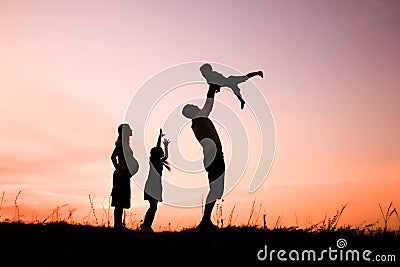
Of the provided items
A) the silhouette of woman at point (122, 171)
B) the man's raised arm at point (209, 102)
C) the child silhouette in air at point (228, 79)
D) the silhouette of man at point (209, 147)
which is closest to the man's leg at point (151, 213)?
the silhouette of woman at point (122, 171)

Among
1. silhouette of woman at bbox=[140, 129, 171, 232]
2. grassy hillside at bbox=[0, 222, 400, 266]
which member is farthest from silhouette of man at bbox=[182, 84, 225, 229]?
silhouette of woman at bbox=[140, 129, 171, 232]

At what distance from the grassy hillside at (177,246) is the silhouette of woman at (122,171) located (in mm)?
1687

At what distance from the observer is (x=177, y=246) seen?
878cm

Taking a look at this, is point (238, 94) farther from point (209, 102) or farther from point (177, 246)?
point (177, 246)

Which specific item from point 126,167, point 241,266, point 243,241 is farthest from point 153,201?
point 241,266

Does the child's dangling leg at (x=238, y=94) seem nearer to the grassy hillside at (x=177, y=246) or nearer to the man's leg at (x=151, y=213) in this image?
the grassy hillside at (x=177, y=246)

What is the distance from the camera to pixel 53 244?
8898 millimetres

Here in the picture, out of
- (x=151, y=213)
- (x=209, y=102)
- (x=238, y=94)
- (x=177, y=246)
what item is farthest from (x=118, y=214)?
(x=238, y=94)

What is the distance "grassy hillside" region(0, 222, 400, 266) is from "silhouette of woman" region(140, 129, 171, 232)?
175 cm

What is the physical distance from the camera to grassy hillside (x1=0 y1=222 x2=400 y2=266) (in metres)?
7.93

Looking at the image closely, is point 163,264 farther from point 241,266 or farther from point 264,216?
point 264,216

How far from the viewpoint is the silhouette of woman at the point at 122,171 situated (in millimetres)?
11977

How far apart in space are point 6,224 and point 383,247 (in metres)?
7.10

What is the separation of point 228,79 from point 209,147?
1.39 m
